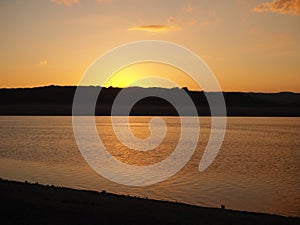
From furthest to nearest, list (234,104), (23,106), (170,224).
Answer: (234,104), (23,106), (170,224)

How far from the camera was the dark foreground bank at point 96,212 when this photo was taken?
11.1 m

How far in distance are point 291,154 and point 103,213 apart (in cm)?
2663

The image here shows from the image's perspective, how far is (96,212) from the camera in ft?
39.9

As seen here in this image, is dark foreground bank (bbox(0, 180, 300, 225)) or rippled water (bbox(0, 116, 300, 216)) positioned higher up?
rippled water (bbox(0, 116, 300, 216))

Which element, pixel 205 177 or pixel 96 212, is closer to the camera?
pixel 96 212

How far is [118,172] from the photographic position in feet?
81.4

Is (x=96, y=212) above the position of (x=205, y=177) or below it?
below

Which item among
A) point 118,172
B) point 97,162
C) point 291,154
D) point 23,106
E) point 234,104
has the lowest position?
point 118,172

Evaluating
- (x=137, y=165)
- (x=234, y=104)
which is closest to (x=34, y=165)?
(x=137, y=165)

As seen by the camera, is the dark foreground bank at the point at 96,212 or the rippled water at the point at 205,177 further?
the rippled water at the point at 205,177

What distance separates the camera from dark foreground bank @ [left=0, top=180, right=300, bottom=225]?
36.6 ft

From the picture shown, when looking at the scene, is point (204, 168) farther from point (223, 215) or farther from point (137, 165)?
point (223, 215)

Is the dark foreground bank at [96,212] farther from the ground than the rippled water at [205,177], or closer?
closer

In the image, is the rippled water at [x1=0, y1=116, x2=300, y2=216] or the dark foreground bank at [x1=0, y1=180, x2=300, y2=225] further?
the rippled water at [x1=0, y1=116, x2=300, y2=216]
